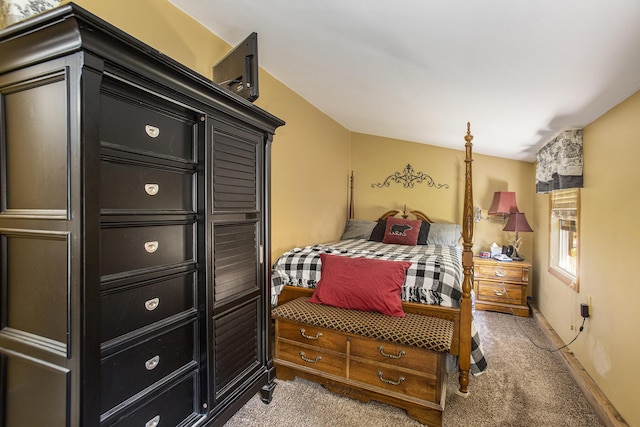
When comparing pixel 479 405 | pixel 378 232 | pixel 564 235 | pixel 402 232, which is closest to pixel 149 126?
pixel 479 405

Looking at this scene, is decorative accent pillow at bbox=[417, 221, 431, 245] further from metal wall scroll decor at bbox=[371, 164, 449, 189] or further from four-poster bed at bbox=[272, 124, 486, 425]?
four-poster bed at bbox=[272, 124, 486, 425]

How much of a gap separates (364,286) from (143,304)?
4.65ft

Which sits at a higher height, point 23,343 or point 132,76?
point 132,76

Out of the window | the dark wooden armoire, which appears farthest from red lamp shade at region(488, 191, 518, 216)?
the dark wooden armoire

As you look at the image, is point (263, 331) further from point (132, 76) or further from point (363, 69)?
point (363, 69)

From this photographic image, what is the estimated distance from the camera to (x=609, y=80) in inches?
61.8

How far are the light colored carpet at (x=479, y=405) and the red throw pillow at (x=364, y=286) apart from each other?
586mm

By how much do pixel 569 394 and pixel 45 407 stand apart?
2.80 meters

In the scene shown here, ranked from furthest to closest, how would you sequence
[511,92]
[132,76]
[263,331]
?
[511,92] → [263,331] → [132,76]

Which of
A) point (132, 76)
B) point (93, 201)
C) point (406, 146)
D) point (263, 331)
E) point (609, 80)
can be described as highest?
point (406, 146)

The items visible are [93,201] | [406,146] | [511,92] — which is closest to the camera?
[93,201]

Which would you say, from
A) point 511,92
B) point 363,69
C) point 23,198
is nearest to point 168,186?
point 23,198

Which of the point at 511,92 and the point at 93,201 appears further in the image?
the point at 511,92

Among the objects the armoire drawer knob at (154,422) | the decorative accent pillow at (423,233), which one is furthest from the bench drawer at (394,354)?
the decorative accent pillow at (423,233)
